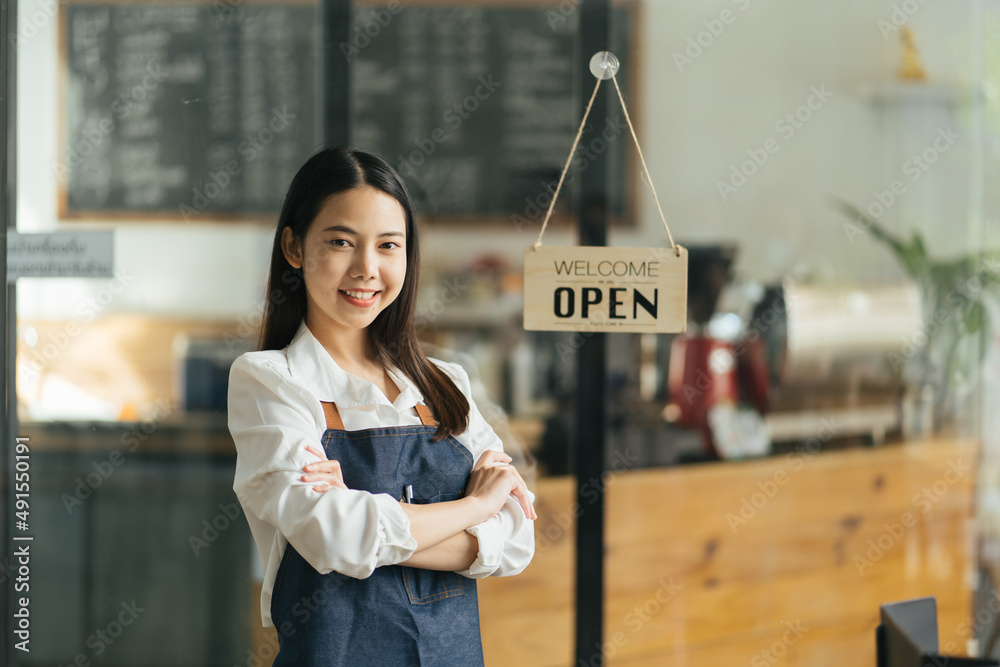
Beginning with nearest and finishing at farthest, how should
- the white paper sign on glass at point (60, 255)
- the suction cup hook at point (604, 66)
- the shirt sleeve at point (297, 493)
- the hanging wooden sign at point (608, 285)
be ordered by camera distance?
the shirt sleeve at point (297, 493)
the hanging wooden sign at point (608, 285)
the suction cup hook at point (604, 66)
the white paper sign on glass at point (60, 255)

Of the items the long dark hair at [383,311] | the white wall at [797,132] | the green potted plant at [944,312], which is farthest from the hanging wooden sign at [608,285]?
the green potted plant at [944,312]

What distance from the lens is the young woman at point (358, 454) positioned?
0.86 meters

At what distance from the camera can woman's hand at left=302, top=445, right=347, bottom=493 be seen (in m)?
0.81

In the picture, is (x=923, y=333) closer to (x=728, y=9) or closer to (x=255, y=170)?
(x=728, y=9)

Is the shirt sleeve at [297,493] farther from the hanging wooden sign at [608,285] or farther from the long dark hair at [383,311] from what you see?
the hanging wooden sign at [608,285]

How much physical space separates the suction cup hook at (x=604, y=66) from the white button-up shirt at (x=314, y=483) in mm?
525

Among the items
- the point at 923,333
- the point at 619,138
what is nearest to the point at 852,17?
the point at 619,138

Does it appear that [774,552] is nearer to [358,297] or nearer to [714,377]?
[714,377]

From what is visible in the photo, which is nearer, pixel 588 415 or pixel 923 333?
pixel 588 415

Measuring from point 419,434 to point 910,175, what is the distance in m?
1.33

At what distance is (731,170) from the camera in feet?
5.86

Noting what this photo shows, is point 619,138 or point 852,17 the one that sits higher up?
point 852,17

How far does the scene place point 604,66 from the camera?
1.16m

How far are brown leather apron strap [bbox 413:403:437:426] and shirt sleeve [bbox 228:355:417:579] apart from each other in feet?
0.39
